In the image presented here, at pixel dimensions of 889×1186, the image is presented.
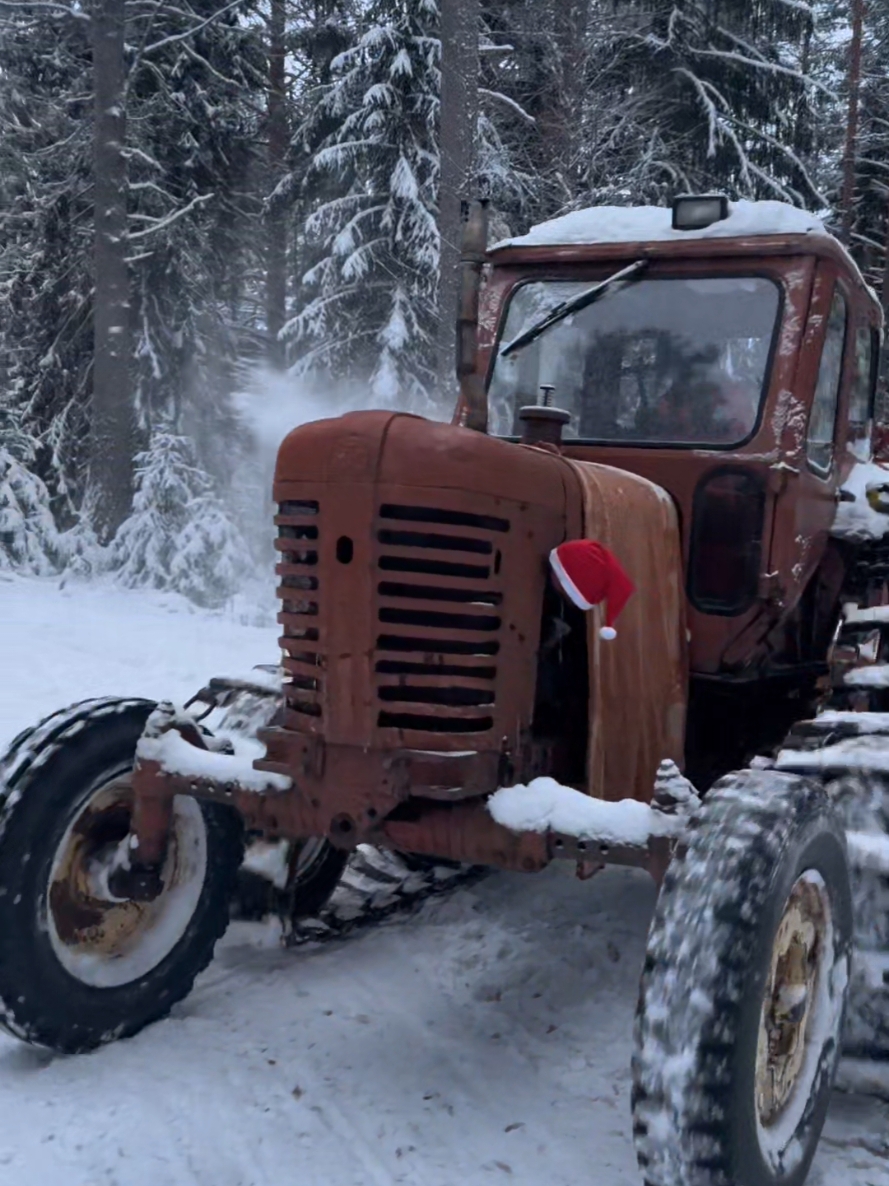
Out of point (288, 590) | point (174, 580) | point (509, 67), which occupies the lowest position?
point (174, 580)

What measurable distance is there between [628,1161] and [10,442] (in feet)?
44.9

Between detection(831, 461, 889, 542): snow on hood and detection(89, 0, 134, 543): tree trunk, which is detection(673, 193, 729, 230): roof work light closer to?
detection(831, 461, 889, 542): snow on hood

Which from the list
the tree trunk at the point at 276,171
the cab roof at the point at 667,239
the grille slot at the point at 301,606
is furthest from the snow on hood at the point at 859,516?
the tree trunk at the point at 276,171

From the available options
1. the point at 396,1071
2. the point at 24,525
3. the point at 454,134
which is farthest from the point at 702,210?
the point at 24,525

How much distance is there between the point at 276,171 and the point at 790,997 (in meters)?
19.0

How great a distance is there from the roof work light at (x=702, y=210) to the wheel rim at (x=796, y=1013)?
2.45 m

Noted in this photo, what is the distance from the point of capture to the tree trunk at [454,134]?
11.5 m

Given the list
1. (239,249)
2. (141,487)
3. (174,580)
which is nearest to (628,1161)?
(174,580)

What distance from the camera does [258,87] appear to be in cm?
1894

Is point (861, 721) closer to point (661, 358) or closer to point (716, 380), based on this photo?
point (716, 380)

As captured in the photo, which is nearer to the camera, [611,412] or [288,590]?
[288,590]

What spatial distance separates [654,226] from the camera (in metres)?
4.59

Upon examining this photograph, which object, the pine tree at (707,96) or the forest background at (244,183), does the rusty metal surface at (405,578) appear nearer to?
the forest background at (244,183)

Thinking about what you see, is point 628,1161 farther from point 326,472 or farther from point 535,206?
point 535,206
